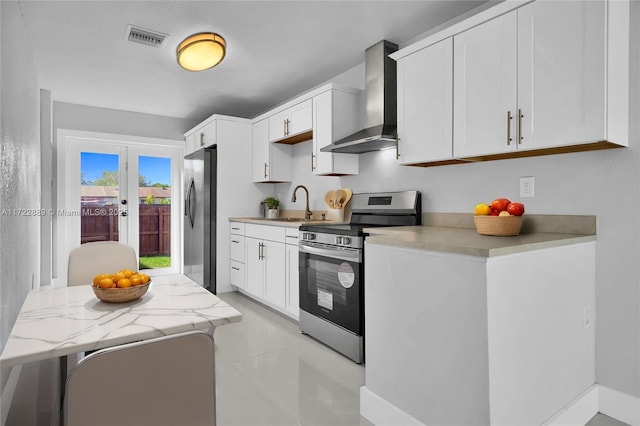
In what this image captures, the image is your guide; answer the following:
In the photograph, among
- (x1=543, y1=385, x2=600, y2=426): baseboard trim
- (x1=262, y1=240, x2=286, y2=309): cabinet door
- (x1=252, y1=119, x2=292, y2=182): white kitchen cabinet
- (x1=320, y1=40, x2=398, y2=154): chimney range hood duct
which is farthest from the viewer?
(x1=252, y1=119, x2=292, y2=182): white kitchen cabinet

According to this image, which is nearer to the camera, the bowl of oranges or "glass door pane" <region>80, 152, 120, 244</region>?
the bowl of oranges

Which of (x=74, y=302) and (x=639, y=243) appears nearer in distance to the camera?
(x=74, y=302)

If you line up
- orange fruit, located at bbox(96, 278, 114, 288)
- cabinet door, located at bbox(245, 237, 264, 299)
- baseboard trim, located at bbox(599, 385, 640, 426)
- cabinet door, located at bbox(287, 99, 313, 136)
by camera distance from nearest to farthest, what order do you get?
orange fruit, located at bbox(96, 278, 114, 288)
baseboard trim, located at bbox(599, 385, 640, 426)
cabinet door, located at bbox(287, 99, 313, 136)
cabinet door, located at bbox(245, 237, 264, 299)

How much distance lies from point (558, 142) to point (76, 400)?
2157mm

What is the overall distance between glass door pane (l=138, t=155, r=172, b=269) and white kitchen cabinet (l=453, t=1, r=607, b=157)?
4.87 m

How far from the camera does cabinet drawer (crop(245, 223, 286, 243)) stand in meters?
3.60

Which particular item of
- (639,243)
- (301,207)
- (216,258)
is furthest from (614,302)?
(216,258)

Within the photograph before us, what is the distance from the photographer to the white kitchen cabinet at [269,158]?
14.8ft

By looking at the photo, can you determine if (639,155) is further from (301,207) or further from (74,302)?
(301,207)

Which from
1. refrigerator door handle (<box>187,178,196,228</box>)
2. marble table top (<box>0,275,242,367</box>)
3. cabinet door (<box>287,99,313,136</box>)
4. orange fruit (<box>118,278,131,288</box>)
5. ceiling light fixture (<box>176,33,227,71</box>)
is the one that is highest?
ceiling light fixture (<box>176,33,227,71</box>)

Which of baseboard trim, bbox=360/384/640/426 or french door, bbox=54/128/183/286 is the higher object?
french door, bbox=54/128/183/286

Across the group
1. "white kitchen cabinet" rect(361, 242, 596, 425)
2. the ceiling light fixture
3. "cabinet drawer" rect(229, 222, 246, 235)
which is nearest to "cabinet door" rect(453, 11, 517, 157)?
"white kitchen cabinet" rect(361, 242, 596, 425)

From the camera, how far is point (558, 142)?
1.85 meters

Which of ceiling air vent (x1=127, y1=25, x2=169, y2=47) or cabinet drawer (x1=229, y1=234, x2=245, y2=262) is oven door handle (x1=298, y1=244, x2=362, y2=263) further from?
ceiling air vent (x1=127, y1=25, x2=169, y2=47)
